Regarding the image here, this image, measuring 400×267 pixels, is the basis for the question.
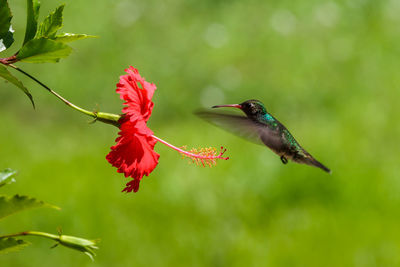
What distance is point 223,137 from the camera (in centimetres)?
361

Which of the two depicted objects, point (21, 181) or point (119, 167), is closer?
point (119, 167)

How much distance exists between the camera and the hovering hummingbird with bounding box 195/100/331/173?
1.17m

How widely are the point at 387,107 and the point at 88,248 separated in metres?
3.22

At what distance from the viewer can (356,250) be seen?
275 cm

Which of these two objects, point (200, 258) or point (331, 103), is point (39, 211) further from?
point (331, 103)

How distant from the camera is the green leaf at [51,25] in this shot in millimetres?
840

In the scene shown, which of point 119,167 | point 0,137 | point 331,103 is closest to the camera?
point 119,167

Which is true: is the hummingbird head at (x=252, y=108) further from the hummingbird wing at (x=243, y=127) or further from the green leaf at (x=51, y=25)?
the green leaf at (x=51, y=25)

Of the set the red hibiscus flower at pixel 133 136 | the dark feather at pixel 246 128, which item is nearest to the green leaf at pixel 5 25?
the red hibiscus flower at pixel 133 136

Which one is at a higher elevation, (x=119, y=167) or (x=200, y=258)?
(x=200, y=258)

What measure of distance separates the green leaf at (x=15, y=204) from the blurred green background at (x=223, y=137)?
6.39ft

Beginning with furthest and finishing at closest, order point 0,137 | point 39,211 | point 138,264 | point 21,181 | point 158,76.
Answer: point 158,76 → point 0,137 → point 21,181 → point 39,211 → point 138,264

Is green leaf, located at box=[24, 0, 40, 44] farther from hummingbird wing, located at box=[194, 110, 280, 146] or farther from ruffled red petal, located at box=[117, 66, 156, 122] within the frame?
hummingbird wing, located at box=[194, 110, 280, 146]

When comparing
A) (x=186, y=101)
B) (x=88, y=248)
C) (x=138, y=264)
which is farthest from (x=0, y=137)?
(x=88, y=248)
